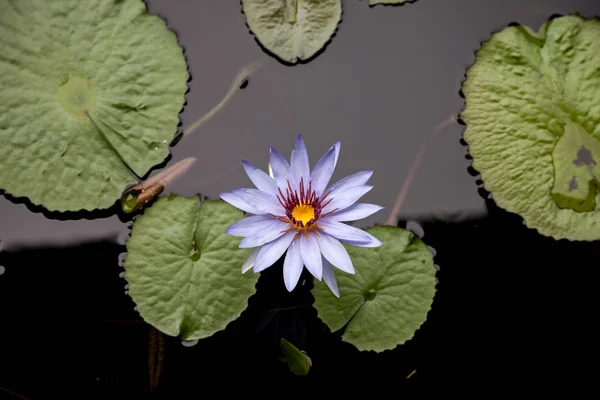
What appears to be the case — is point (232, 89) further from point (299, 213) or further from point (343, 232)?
point (343, 232)

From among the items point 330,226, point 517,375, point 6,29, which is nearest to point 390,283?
point 330,226

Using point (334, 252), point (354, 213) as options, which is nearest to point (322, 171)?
point (354, 213)

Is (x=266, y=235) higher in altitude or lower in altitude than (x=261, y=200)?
lower

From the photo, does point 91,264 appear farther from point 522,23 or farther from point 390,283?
point 522,23

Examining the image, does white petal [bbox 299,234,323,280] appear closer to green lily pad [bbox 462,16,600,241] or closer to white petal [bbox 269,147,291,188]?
white petal [bbox 269,147,291,188]

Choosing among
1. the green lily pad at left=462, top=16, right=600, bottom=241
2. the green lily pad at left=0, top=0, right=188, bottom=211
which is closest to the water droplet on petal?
the green lily pad at left=462, top=16, right=600, bottom=241

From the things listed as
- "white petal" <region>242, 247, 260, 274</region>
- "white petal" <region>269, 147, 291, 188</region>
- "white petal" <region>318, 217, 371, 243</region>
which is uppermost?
"white petal" <region>269, 147, 291, 188</region>
